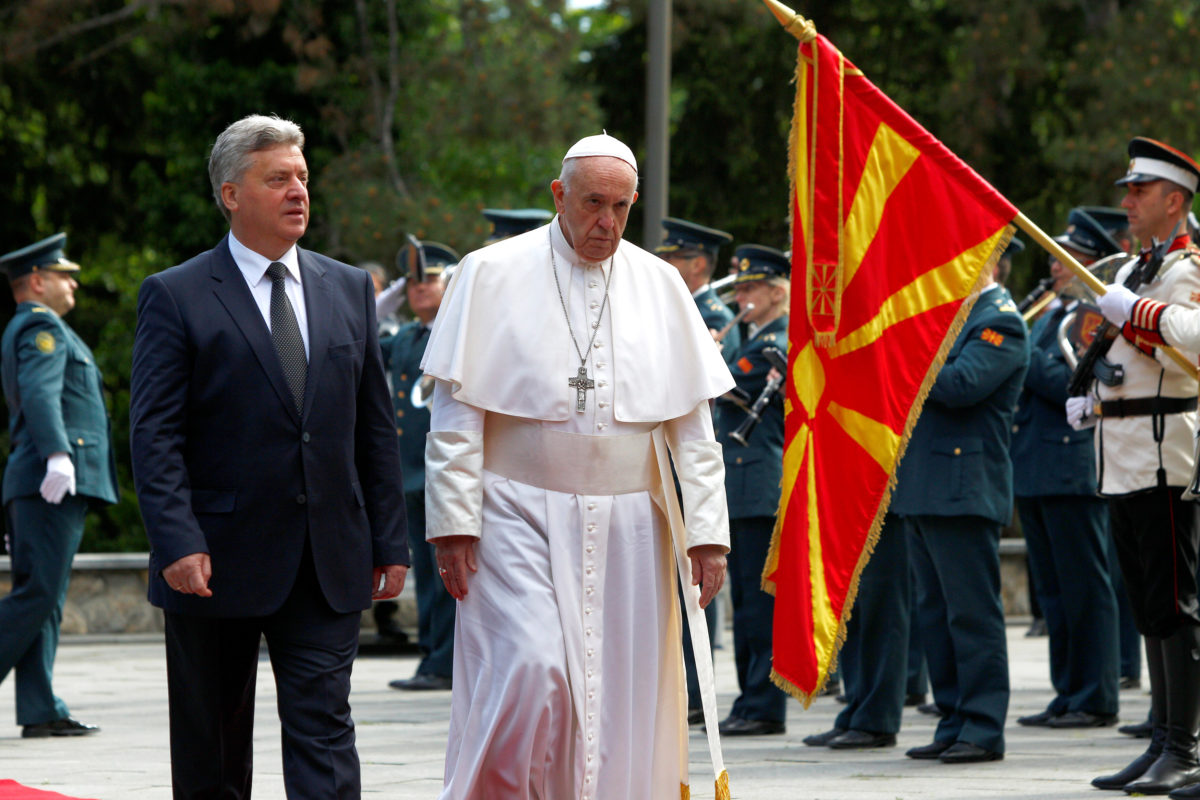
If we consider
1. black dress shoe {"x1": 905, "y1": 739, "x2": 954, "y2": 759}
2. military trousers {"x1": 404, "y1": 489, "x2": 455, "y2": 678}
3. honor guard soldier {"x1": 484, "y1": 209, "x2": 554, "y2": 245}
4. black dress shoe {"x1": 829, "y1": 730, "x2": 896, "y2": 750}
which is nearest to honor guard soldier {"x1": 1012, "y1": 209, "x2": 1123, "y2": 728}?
black dress shoe {"x1": 829, "y1": 730, "x2": 896, "y2": 750}

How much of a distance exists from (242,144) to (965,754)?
406cm

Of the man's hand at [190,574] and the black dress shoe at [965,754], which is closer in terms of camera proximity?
the man's hand at [190,574]

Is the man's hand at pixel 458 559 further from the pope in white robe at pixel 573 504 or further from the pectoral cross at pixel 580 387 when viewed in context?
the pectoral cross at pixel 580 387

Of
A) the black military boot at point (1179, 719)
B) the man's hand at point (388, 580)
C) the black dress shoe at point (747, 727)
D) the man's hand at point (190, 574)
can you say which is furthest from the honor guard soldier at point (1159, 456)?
the man's hand at point (190, 574)

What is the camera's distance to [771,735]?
335 inches

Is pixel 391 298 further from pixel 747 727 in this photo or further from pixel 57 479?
pixel 747 727

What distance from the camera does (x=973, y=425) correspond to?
781 centimetres

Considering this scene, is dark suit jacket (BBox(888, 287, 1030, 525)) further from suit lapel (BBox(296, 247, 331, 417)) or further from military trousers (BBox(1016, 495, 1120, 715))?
suit lapel (BBox(296, 247, 331, 417))

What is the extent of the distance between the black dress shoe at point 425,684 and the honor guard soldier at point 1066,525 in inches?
131

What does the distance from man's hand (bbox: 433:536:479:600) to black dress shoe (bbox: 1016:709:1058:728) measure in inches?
174

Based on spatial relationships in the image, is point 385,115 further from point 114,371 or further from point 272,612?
point 272,612

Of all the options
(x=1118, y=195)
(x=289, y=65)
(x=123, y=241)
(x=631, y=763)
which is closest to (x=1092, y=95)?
(x=1118, y=195)

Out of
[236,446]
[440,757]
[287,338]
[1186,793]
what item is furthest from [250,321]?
[1186,793]

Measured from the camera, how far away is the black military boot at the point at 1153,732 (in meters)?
6.66
